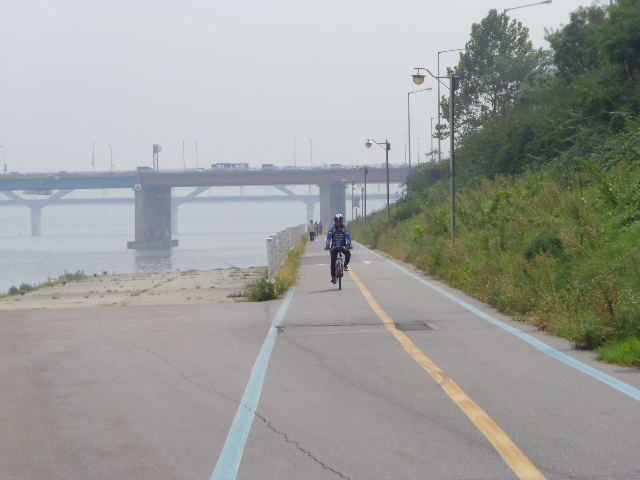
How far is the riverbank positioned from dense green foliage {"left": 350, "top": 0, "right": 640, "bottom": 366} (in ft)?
20.1

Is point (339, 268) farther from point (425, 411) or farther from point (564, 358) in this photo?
point (425, 411)

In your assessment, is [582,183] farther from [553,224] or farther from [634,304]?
[634,304]

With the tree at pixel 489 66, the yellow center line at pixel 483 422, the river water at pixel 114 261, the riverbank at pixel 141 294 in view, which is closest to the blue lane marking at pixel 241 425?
the yellow center line at pixel 483 422

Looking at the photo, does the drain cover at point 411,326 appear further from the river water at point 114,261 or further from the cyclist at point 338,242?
the river water at point 114,261

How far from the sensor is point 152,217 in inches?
4102

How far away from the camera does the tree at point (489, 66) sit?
5591cm

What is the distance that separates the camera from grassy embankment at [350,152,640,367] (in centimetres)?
921

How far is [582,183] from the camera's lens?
66.4ft

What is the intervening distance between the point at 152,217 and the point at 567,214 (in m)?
92.8

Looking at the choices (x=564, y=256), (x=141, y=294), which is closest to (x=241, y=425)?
(x=564, y=256)

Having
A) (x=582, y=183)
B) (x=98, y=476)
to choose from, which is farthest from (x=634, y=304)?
(x=582, y=183)

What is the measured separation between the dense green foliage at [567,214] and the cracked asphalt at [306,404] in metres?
0.82

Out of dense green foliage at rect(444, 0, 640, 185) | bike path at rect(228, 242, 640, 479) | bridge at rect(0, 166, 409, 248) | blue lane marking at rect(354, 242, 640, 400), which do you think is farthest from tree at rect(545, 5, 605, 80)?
bridge at rect(0, 166, 409, 248)

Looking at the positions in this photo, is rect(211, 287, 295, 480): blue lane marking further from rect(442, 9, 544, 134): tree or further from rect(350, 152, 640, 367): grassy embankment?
rect(442, 9, 544, 134): tree
